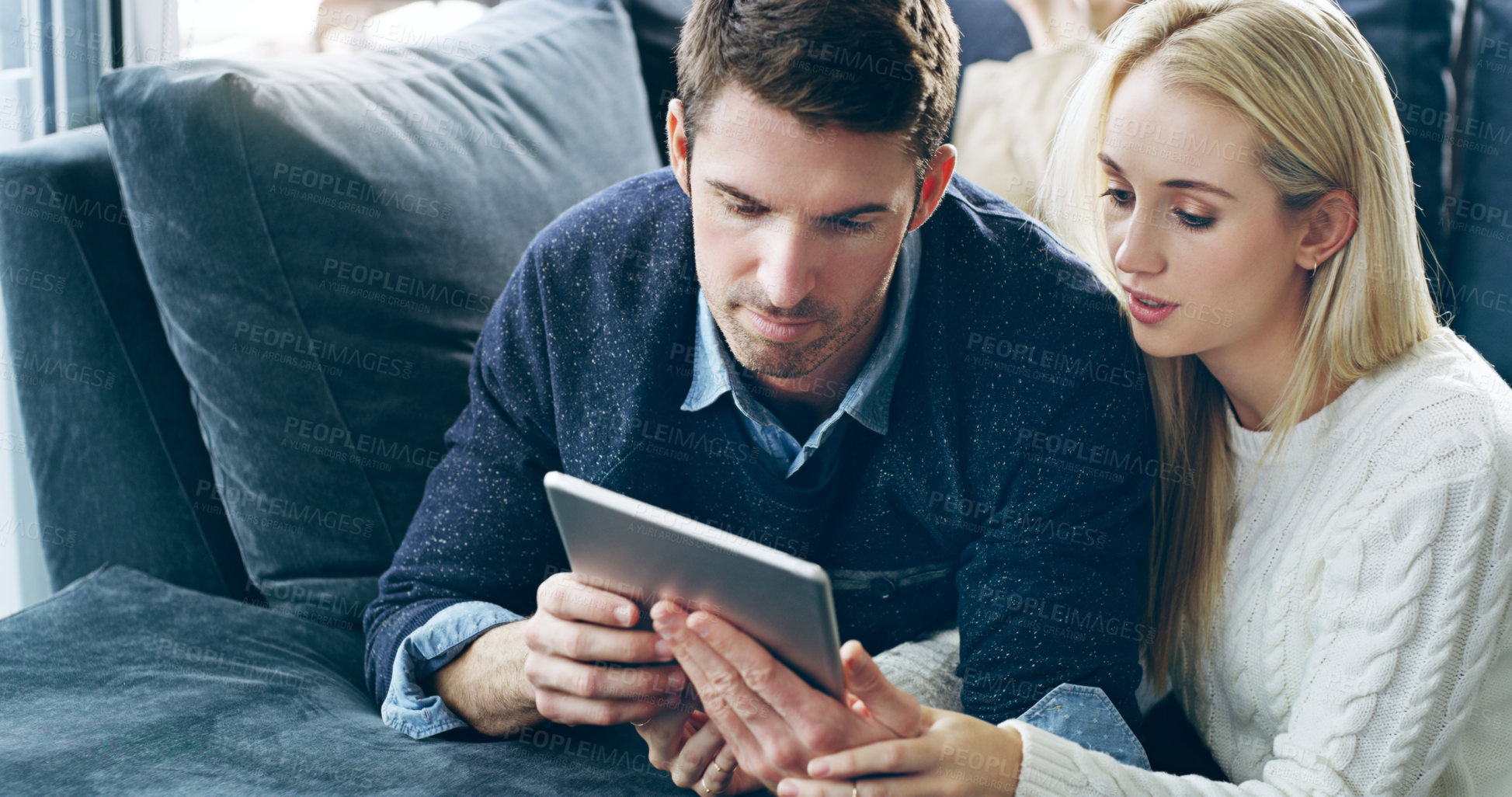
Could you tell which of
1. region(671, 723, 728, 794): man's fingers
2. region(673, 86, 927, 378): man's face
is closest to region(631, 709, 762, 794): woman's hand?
region(671, 723, 728, 794): man's fingers

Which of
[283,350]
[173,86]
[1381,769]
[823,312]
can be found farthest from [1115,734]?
[173,86]

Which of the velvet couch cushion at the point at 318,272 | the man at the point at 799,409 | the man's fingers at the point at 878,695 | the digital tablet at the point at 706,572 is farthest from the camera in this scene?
the velvet couch cushion at the point at 318,272

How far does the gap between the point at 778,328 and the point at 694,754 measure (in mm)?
375

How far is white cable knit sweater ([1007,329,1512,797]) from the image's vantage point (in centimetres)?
89

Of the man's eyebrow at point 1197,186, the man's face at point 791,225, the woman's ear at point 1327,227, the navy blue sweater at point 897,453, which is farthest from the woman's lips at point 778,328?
the woman's ear at point 1327,227

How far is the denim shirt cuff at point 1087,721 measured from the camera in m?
0.94

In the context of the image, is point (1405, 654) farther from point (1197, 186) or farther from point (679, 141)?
point (679, 141)

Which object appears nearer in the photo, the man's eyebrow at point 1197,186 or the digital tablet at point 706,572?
the digital tablet at point 706,572

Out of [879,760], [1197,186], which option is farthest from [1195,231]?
[879,760]

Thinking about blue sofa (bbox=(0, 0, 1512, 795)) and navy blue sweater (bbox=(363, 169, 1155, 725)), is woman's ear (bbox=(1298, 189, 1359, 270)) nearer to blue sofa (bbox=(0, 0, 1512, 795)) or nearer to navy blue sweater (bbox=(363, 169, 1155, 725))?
navy blue sweater (bbox=(363, 169, 1155, 725))

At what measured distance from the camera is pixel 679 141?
1042 mm

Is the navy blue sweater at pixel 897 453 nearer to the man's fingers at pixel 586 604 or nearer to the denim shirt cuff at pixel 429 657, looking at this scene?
the denim shirt cuff at pixel 429 657

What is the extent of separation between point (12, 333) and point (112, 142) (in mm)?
256

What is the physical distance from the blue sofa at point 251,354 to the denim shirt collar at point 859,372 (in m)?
0.33
